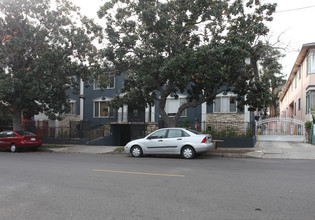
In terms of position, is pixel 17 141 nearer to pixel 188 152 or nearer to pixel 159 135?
pixel 159 135

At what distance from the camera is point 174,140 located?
13.4 metres

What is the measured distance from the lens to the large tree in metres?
12.9

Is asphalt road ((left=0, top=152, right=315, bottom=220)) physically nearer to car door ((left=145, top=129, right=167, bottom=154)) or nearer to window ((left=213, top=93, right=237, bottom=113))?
car door ((left=145, top=129, right=167, bottom=154))

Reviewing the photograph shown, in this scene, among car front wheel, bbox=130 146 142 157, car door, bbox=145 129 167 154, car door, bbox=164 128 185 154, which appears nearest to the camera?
car door, bbox=164 128 185 154

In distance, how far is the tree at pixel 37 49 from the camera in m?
17.6

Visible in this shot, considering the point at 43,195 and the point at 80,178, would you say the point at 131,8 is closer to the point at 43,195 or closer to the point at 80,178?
the point at 80,178

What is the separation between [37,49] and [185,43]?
33.4ft

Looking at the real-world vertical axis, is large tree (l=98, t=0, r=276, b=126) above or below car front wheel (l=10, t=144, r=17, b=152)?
above

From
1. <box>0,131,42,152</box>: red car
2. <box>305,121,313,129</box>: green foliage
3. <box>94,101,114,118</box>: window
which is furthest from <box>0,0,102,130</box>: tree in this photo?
<box>305,121,313,129</box>: green foliage

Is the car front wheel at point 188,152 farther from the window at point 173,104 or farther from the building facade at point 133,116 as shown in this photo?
the window at point 173,104

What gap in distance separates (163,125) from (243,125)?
587cm

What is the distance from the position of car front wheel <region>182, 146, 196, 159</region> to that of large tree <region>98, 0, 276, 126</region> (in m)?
3.01

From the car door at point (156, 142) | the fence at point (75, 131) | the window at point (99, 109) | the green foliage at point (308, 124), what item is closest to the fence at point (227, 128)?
the green foliage at point (308, 124)

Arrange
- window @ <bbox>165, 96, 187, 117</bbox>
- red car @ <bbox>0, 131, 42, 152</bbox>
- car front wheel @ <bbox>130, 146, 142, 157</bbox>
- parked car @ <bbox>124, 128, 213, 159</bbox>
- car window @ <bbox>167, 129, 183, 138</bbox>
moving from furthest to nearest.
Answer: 1. window @ <bbox>165, 96, 187, 117</bbox>
2. red car @ <bbox>0, 131, 42, 152</bbox>
3. car front wheel @ <bbox>130, 146, 142, 157</bbox>
4. car window @ <bbox>167, 129, 183, 138</bbox>
5. parked car @ <bbox>124, 128, 213, 159</bbox>
